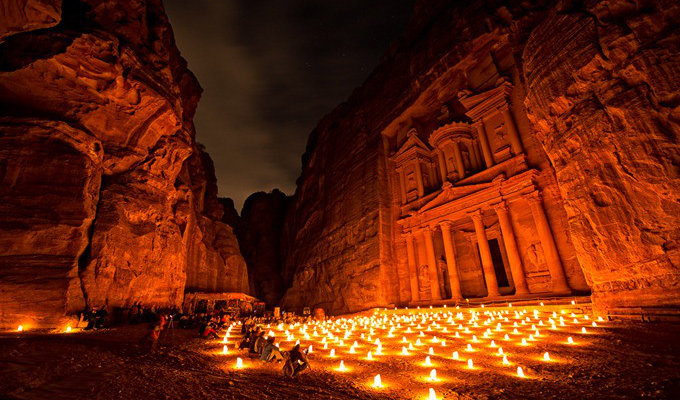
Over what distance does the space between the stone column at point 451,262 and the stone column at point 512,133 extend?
20.3 ft

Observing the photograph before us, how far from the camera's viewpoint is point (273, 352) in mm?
5941

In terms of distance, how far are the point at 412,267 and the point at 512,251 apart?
6.75 metres

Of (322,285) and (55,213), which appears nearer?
(55,213)

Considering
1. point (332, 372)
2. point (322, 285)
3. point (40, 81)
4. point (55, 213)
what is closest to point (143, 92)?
point (40, 81)

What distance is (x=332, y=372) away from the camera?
5.16 meters

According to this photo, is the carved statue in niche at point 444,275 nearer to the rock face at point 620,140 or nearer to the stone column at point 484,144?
the stone column at point 484,144

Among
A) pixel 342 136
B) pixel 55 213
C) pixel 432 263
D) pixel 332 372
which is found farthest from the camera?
pixel 342 136

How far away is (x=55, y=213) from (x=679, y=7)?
2014cm

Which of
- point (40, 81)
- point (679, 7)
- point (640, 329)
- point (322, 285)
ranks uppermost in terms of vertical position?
point (40, 81)

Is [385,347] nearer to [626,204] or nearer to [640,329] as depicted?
[640,329]

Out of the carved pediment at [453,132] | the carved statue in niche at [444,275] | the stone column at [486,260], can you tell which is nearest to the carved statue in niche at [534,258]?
the stone column at [486,260]

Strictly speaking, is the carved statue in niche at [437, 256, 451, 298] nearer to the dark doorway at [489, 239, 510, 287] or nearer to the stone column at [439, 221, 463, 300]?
the stone column at [439, 221, 463, 300]

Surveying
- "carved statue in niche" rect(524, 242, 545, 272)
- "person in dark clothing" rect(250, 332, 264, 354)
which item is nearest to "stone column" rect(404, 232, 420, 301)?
"carved statue in niche" rect(524, 242, 545, 272)

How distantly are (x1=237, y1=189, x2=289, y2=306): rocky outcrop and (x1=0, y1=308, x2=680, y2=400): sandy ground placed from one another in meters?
32.6
